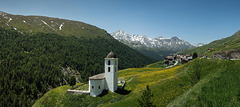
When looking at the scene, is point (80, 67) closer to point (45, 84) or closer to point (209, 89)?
point (45, 84)

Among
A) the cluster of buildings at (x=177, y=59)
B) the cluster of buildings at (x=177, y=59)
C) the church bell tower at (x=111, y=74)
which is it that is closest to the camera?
the church bell tower at (x=111, y=74)

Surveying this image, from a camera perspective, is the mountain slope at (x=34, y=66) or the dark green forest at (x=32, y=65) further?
the mountain slope at (x=34, y=66)

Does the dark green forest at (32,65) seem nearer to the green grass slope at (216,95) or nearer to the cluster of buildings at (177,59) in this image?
the cluster of buildings at (177,59)

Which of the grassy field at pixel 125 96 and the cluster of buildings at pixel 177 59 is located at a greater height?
the cluster of buildings at pixel 177 59

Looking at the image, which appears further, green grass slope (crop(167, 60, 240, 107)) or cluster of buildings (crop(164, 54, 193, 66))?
cluster of buildings (crop(164, 54, 193, 66))

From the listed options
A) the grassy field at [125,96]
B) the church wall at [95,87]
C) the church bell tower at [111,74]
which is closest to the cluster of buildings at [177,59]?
the grassy field at [125,96]

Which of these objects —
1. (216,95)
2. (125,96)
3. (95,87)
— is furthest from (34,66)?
(216,95)

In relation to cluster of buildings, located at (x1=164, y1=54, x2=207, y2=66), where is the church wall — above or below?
below

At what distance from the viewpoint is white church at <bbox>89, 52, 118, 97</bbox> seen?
3966cm

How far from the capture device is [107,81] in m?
42.0

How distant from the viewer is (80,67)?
142 metres

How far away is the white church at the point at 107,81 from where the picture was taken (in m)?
39.7

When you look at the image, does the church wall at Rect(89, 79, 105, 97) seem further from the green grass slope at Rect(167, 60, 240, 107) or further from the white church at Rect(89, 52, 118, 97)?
the green grass slope at Rect(167, 60, 240, 107)

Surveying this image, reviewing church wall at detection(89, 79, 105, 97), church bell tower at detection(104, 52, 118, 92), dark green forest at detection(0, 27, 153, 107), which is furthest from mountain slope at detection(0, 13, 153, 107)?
church bell tower at detection(104, 52, 118, 92)
